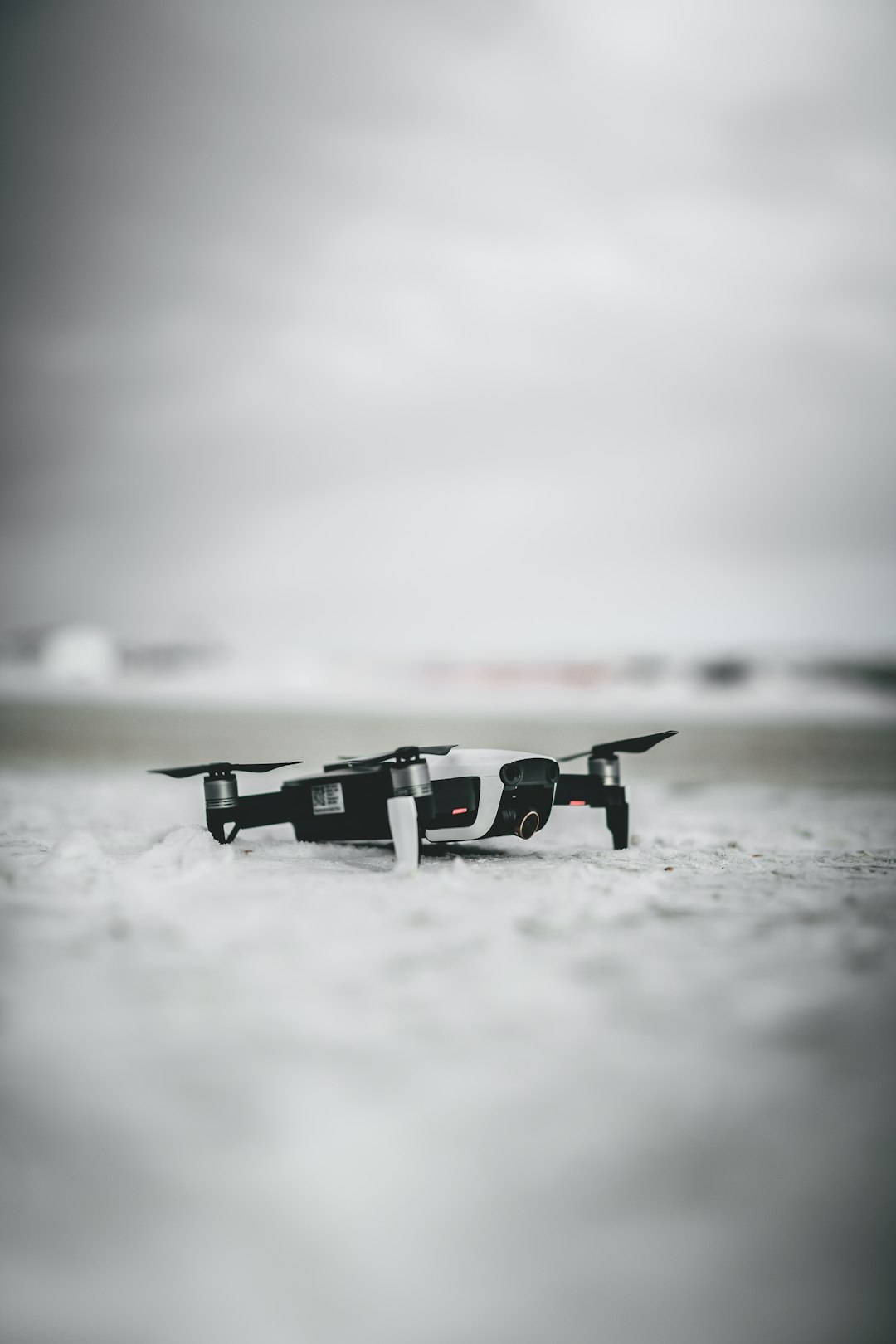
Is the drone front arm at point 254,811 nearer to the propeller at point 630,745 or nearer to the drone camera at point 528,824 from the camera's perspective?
the drone camera at point 528,824

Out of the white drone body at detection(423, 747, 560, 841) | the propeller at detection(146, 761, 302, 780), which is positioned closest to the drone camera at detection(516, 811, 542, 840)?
the white drone body at detection(423, 747, 560, 841)

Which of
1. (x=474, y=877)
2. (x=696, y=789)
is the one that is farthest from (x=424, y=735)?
(x=474, y=877)

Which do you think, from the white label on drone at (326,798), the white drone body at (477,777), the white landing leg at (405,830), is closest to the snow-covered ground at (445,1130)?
the white landing leg at (405,830)

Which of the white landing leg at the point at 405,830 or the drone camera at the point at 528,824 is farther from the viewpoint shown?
the drone camera at the point at 528,824

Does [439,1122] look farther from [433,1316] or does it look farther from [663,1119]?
[663,1119]

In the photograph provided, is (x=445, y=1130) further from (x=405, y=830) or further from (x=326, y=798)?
→ (x=326, y=798)

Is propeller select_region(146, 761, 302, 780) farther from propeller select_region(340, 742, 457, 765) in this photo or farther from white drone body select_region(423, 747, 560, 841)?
white drone body select_region(423, 747, 560, 841)

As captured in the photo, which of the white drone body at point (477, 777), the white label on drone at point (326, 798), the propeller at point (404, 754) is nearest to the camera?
the propeller at point (404, 754)
